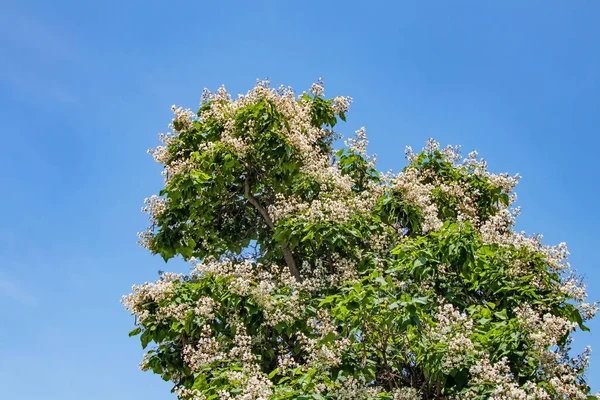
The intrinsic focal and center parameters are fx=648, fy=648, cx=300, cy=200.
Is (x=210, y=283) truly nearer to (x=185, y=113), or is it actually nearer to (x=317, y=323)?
(x=317, y=323)

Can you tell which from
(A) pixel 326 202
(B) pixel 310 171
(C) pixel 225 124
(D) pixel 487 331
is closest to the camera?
(D) pixel 487 331

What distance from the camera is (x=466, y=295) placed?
924 cm

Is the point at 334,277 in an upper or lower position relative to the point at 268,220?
lower

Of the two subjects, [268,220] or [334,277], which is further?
[268,220]

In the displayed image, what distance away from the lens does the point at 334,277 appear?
984cm

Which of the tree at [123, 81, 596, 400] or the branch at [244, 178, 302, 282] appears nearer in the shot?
the tree at [123, 81, 596, 400]

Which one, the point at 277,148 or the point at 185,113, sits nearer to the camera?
the point at 277,148

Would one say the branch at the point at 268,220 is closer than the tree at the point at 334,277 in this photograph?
No

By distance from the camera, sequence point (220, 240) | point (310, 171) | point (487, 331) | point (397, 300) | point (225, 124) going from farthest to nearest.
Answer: point (220, 240)
point (225, 124)
point (310, 171)
point (487, 331)
point (397, 300)

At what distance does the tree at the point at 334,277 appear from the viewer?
738cm

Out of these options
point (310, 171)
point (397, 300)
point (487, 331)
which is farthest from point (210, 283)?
point (487, 331)

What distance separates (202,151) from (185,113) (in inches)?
47.0

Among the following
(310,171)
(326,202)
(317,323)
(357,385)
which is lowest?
(357,385)

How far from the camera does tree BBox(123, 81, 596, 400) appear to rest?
738cm
